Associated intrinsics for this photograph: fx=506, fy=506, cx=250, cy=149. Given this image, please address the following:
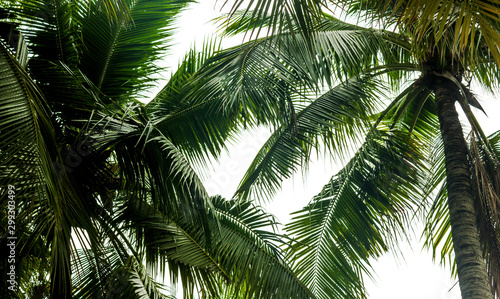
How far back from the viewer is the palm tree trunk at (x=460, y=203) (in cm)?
409

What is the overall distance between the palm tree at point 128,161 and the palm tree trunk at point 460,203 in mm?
1778

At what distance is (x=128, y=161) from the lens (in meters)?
4.59

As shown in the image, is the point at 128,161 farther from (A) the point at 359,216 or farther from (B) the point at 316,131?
(A) the point at 359,216

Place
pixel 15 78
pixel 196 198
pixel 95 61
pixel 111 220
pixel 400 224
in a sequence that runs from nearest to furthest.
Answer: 1. pixel 15 78
2. pixel 196 198
3. pixel 111 220
4. pixel 95 61
5. pixel 400 224

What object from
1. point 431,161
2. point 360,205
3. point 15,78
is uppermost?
point 431,161

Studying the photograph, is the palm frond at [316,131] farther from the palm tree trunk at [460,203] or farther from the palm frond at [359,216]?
the palm tree trunk at [460,203]

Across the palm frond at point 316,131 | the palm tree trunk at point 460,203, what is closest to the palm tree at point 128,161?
the palm frond at point 316,131

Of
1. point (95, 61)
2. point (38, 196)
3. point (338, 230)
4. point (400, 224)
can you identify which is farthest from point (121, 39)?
point (400, 224)

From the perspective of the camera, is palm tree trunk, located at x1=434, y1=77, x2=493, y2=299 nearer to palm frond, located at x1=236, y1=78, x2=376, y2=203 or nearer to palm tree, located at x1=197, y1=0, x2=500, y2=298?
palm tree, located at x1=197, y1=0, x2=500, y2=298

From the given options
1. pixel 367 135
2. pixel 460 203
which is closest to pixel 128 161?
pixel 367 135

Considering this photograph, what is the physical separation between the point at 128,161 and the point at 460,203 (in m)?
3.00

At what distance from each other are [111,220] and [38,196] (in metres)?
2.20

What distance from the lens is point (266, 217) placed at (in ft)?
19.0

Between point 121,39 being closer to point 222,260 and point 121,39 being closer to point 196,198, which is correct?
point 196,198
